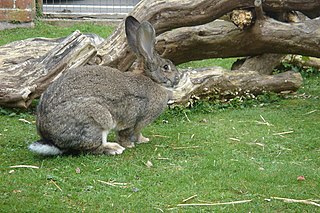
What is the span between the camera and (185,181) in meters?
4.59

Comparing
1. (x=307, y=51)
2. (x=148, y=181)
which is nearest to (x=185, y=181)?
(x=148, y=181)

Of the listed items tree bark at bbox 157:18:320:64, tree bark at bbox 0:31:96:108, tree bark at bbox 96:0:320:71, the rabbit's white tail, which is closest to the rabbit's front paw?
the rabbit's white tail

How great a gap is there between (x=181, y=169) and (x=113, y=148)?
2.27 feet

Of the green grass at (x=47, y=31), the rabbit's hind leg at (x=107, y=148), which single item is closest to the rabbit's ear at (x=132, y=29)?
the rabbit's hind leg at (x=107, y=148)

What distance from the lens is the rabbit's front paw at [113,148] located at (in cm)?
526

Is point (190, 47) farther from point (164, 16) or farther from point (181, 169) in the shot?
point (181, 169)

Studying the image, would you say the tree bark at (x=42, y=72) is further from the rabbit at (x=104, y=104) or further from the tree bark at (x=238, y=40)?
the tree bark at (x=238, y=40)

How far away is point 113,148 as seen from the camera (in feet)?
17.4

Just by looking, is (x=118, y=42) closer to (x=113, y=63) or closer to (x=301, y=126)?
(x=113, y=63)

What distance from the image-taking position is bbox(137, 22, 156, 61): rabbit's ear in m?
5.46

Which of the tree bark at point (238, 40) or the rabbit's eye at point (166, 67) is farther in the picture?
the tree bark at point (238, 40)

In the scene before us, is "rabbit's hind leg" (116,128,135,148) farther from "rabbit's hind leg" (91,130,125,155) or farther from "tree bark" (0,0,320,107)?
"tree bark" (0,0,320,107)

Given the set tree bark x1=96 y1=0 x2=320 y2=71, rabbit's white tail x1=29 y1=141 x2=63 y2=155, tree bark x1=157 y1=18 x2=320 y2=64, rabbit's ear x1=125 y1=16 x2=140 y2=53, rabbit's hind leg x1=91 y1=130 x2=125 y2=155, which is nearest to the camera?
rabbit's white tail x1=29 y1=141 x2=63 y2=155

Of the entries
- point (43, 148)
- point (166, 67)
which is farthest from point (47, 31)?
point (43, 148)
